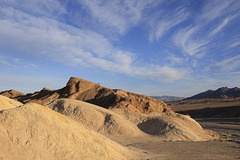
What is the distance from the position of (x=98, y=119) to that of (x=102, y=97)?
1134 centimetres

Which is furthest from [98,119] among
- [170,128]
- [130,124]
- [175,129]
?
[175,129]

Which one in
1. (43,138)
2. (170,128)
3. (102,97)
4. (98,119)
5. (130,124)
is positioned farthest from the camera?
(102,97)

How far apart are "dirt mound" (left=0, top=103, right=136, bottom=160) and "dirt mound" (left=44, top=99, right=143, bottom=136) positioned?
8.55 meters

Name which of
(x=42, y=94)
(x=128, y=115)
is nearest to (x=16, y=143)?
(x=128, y=115)

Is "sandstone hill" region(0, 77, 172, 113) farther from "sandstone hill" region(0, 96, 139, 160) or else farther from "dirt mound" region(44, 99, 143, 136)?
"sandstone hill" region(0, 96, 139, 160)

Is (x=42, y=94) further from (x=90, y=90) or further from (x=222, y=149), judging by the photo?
(x=222, y=149)

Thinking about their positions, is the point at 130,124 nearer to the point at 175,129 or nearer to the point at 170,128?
the point at 170,128

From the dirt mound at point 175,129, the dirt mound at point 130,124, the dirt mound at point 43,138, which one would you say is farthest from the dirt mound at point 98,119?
the dirt mound at point 43,138

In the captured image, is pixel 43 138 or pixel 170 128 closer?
pixel 43 138

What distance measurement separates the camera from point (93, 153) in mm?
6043

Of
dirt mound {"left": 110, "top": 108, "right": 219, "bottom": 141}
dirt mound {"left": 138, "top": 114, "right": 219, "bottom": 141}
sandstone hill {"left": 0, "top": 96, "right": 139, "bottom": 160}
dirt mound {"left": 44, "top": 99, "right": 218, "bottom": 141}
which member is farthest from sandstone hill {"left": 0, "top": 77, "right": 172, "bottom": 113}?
sandstone hill {"left": 0, "top": 96, "right": 139, "bottom": 160}

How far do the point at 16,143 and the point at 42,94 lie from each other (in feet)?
101

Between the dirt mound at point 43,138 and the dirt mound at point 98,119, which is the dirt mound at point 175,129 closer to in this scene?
the dirt mound at point 98,119

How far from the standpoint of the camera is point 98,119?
16.3m
